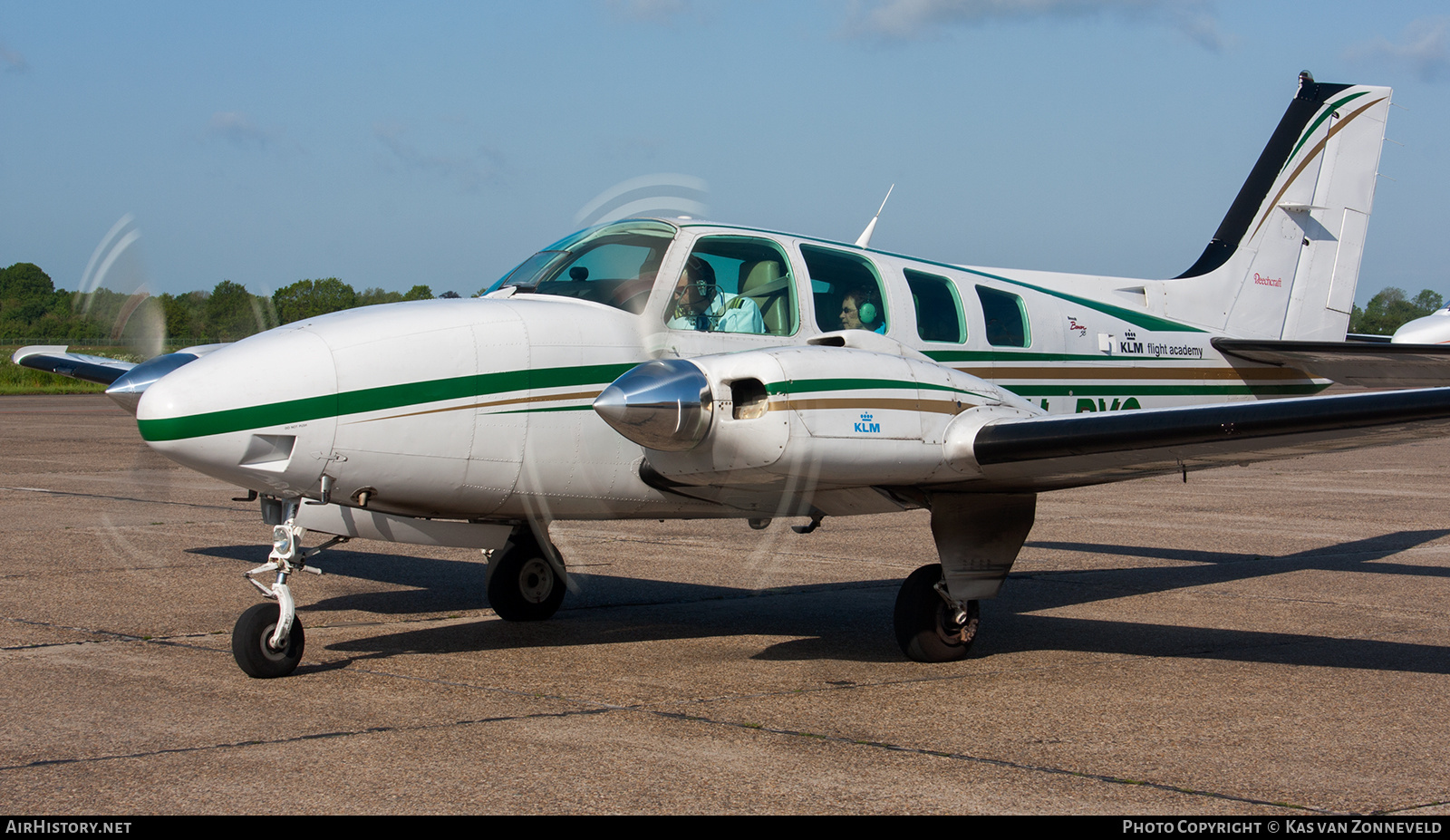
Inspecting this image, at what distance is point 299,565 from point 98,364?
441 centimetres

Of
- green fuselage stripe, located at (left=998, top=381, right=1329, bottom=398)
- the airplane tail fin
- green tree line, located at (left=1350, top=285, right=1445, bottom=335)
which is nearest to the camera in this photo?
green fuselage stripe, located at (left=998, top=381, right=1329, bottom=398)

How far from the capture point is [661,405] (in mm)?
5840

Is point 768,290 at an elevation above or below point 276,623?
above

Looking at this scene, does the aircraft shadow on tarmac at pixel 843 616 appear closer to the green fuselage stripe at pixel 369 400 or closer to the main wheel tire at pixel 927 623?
the main wheel tire at pixel 927 623

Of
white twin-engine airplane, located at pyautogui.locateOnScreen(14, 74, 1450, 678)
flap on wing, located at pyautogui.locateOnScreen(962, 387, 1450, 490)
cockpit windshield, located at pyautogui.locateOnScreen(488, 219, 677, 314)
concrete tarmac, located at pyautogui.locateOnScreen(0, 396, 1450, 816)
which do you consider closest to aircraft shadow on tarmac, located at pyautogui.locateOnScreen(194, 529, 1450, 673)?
concrete tarmac, located at pyautogui.locateOnScreen(0, 396, 1450, 816)

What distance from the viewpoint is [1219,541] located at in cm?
1280

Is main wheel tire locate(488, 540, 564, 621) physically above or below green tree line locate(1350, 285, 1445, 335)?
below

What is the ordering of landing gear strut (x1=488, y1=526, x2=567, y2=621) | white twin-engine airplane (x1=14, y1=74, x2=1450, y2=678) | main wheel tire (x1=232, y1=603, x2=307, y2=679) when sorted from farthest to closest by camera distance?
1. landing gear strut (x1=488, y1=526, x2=567, y2=621)
2. main wheel tire (x1=232, y1=603, x2=307, y2=679)
3. white twin-engine airplane (x1=14, y1=74, x2=1450, y2=678)

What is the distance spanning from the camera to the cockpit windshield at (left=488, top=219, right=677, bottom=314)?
7008 mm

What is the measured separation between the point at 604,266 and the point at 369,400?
1.69m

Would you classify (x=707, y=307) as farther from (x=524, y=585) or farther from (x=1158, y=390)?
(x=1158, y=390)

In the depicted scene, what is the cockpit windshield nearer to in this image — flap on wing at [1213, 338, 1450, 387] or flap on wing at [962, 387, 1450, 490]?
flap on wing at [962, 387, 1450, 490]

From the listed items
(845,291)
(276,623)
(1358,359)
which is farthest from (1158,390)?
(276,623)

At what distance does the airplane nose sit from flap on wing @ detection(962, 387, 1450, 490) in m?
3.36
